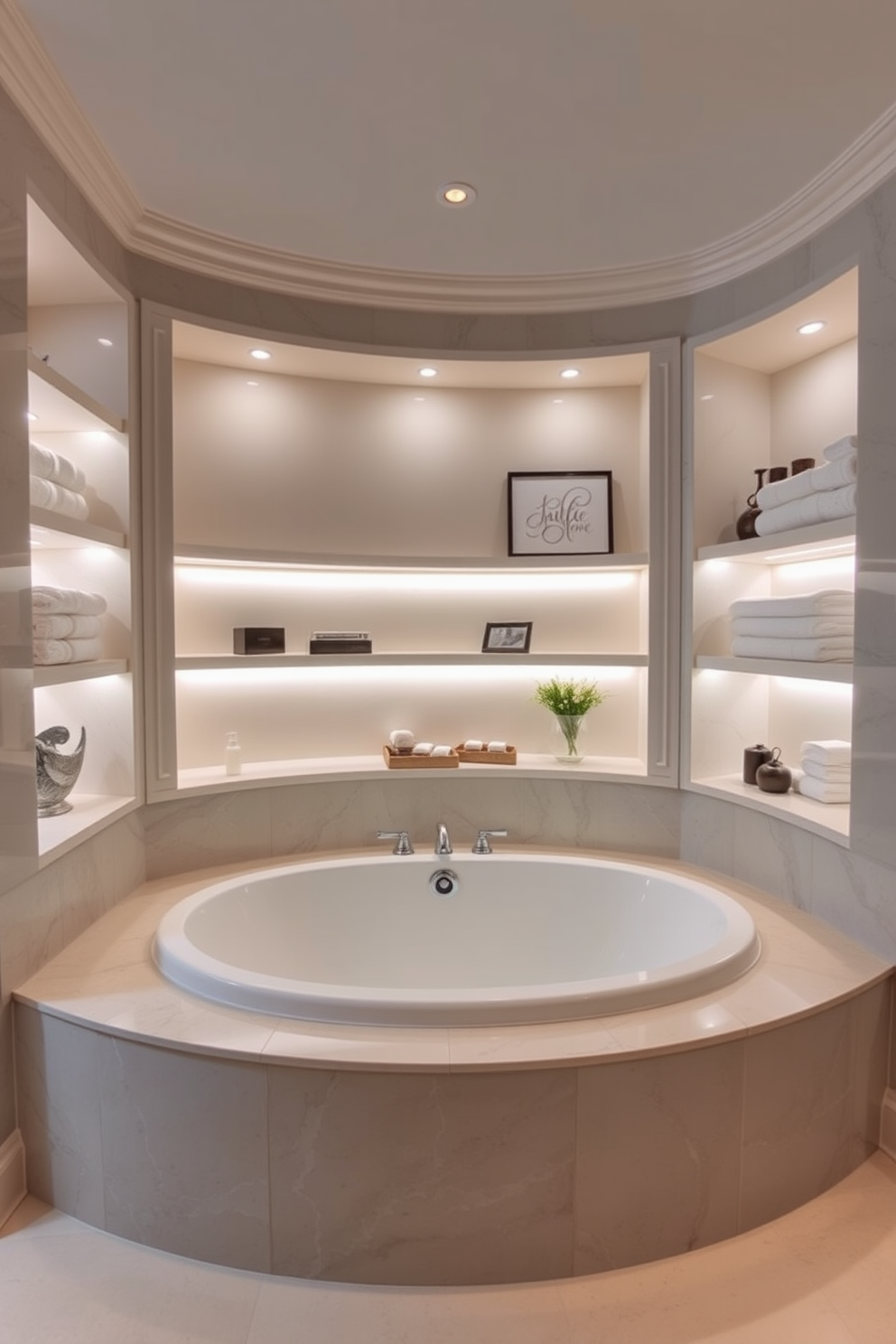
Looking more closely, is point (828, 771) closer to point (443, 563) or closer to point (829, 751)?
point (829, 751)

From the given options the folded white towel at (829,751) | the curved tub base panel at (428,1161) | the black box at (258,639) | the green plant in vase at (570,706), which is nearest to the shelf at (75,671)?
the black box at (258,639)

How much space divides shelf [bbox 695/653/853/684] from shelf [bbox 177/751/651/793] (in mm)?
474

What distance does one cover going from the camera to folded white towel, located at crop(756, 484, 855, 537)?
2.04 metres

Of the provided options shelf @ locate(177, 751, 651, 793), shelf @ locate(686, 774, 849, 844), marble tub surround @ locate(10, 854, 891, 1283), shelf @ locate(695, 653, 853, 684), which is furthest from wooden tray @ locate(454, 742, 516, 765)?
marble tub surround @ locate(10, 854, 891, 1283)

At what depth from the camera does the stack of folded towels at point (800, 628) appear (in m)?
2.12

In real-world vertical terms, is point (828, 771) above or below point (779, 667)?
below

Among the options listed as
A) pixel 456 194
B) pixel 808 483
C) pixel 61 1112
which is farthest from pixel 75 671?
pixel 808 483

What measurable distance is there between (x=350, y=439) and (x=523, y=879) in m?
1.78

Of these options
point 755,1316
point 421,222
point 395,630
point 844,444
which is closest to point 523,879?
point 395,630

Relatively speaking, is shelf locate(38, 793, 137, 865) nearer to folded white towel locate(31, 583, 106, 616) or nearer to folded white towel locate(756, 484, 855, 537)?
folded white towel locate(31, 583, 106, 616)

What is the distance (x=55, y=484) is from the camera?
1.98 metres

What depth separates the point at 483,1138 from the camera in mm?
1445

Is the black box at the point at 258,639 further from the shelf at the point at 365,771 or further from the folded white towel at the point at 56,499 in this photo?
the folded white towel at the point at 56,499

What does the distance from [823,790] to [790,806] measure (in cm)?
11
